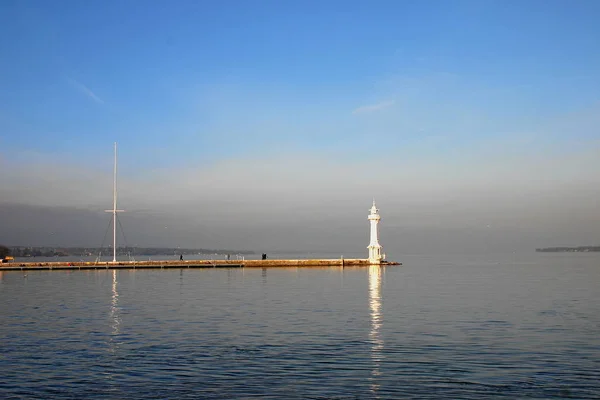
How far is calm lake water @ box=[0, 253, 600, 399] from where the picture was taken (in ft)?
72.8

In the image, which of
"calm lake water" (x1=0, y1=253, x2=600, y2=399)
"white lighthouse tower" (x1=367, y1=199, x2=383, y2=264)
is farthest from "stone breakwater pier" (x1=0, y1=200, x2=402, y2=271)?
"calm lake water" (x1=0, y1=253, x2=600, y2=399)

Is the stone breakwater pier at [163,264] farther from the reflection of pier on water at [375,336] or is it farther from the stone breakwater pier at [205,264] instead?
the reflection of pier on water at [375,336]

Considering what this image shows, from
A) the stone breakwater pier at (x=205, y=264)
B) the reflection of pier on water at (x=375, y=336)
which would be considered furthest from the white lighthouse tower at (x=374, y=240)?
the reflection of pier on water at (x=375, y=336)

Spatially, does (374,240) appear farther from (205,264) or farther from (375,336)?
(375,336)

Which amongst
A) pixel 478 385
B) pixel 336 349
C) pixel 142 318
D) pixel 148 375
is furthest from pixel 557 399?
pixel 142 318

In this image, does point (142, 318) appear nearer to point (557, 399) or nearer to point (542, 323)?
point (542, 323)

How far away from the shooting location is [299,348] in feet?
97.9

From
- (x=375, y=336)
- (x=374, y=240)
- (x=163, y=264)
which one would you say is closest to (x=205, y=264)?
(x=163, y=264)

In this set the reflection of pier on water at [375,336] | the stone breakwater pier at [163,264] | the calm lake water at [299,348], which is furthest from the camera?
the stone breakwater pier at [163,264]

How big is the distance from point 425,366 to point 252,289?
147 feet

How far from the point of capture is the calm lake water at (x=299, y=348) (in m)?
22.2

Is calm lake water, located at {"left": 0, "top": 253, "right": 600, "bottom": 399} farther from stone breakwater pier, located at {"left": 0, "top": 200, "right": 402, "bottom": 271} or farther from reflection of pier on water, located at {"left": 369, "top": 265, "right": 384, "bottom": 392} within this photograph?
stone breakwater pier, located at {"left": 0, "top": 200, "right": 402, "bottom": 271}

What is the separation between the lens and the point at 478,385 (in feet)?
73.2

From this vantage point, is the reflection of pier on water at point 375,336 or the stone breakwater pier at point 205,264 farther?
the stone breakwater pier at point 205,264
